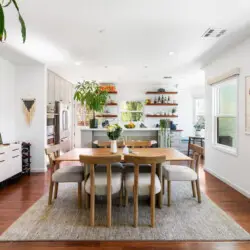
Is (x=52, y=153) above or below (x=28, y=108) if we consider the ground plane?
below

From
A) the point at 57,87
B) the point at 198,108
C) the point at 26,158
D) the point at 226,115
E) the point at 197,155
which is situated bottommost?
the point at 26,158

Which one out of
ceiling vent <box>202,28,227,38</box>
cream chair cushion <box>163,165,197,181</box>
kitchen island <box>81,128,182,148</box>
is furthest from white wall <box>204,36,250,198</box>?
kitchen island <box>81,128,182,148</box>

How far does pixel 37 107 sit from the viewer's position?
543 cm

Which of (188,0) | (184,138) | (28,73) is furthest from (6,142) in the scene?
(184,138)

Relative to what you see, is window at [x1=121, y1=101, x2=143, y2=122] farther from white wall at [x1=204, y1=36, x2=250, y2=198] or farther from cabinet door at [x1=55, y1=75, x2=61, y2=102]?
white wall at [x1=204, y1=36, x2=250, y2=198]

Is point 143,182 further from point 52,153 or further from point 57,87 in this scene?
point 57,87

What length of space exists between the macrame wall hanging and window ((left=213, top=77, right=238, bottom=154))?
4.08m

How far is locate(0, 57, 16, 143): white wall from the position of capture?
487 centimetres

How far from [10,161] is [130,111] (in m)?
4.97

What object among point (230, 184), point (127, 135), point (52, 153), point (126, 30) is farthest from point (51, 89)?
point (230, 184)

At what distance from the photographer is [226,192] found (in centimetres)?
403

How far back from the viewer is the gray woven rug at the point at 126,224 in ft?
8.18

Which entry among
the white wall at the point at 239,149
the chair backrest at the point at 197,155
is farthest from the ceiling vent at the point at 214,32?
the chair backrest at the point at 197,155

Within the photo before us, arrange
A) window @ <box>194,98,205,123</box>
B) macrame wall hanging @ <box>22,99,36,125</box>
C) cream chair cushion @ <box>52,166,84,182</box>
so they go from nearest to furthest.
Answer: cream chair cushion @ <box>52,166,84,182</box> < macrame wall hanging @ <box>22,99,36,125</box> < window @ <box>194,98,205,123</box>
